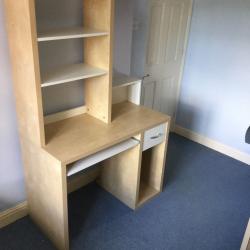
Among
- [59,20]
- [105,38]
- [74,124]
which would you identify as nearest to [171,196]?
[74,124]

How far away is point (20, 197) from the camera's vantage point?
7.29ft

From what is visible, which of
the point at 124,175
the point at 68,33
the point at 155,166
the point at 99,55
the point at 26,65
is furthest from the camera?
the point at 155,166

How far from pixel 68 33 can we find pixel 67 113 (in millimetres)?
651

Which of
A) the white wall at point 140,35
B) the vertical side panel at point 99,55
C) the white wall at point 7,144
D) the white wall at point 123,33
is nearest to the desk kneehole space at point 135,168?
the vertical side panel at point 99,55

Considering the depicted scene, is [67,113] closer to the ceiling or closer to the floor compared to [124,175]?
closer to the ceiling

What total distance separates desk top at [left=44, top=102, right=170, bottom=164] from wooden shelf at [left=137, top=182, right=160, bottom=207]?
722 millimetres

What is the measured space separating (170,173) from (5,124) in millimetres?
1694

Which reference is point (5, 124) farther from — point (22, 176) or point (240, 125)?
point (240, 125)

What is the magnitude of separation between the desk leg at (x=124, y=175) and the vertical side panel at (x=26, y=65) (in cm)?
77

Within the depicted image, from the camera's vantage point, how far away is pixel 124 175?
2393 millimetres

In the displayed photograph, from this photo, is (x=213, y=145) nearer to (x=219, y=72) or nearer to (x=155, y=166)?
(x=219, y=72)

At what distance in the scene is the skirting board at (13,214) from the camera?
2.16 m

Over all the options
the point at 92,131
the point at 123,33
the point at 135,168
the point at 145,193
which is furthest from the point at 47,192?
the point at 123,33

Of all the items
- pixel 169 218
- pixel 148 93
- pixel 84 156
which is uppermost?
pixel 84 156
